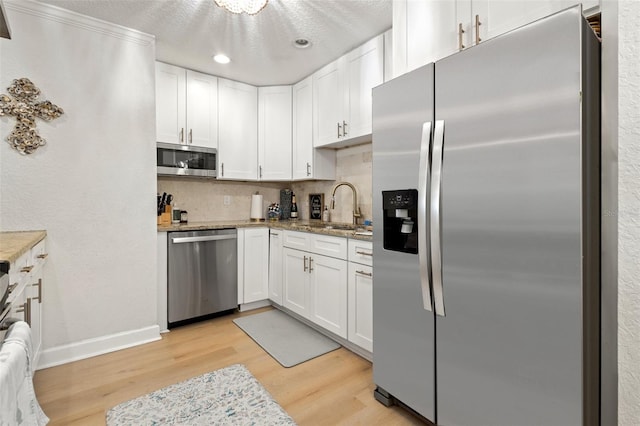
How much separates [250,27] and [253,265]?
217 centimetres

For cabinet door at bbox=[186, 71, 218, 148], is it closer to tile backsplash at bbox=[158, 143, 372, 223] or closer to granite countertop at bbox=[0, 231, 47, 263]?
tile backsplash at bbox=[158, 143, 372, 223]

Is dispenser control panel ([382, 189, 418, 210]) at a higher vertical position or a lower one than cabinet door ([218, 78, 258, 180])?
lower

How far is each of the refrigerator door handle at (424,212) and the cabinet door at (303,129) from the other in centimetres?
202

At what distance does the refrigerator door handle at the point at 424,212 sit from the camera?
4.92 ft

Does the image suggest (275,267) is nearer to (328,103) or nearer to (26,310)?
(328,103)

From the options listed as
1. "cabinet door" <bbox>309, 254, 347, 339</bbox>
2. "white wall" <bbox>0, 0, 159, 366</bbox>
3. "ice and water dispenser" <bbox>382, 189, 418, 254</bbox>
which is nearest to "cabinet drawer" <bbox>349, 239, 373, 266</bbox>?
"cabinet door" <bbox>309, 254, 347, 339</bbox>

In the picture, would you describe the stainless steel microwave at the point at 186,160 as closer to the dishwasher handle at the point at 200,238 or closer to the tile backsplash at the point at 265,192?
the tile backsplash at the point at 265,192

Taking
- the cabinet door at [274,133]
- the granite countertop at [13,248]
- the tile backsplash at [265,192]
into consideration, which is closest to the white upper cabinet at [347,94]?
the tile backsplash at [265,192]

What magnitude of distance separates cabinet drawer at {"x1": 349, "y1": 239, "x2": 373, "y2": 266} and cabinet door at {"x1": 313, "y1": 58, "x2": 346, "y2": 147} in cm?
114

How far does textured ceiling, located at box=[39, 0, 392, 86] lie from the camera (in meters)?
2.23

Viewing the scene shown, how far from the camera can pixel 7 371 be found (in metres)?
0.68

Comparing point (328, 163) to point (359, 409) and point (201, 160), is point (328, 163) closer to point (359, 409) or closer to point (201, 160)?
point (201, 160)

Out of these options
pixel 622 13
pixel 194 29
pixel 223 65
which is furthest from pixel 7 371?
pixel 223 65

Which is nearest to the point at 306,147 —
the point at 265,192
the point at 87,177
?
the point at 265,192
